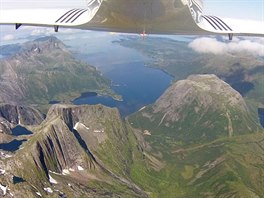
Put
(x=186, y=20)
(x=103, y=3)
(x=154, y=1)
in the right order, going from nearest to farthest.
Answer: (x=154, y=1) → (x=103, y=3) → (x=186, y=20)

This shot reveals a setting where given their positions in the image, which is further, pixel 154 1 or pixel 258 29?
pixel 258 29

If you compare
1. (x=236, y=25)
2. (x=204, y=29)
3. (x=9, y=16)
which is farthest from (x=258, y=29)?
(x=9, y=16)

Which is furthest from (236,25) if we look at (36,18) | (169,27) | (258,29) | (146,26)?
(36,18)

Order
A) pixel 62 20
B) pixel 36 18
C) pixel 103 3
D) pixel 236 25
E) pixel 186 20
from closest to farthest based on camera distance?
pixel 103 3 < pixel 186 20 < pixel 62 20 < pixel 36 18 < pixel 236 25

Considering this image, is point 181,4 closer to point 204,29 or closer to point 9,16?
point 204,29

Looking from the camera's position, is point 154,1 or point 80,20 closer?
point 154,1

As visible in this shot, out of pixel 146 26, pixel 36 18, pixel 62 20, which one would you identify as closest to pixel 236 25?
pixel 146 26

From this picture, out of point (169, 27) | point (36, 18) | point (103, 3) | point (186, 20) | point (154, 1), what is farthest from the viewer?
point (36, 18)

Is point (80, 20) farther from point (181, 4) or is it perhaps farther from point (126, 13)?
point (181, 4)

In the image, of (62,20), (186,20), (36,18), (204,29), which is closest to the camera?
(186,20)
